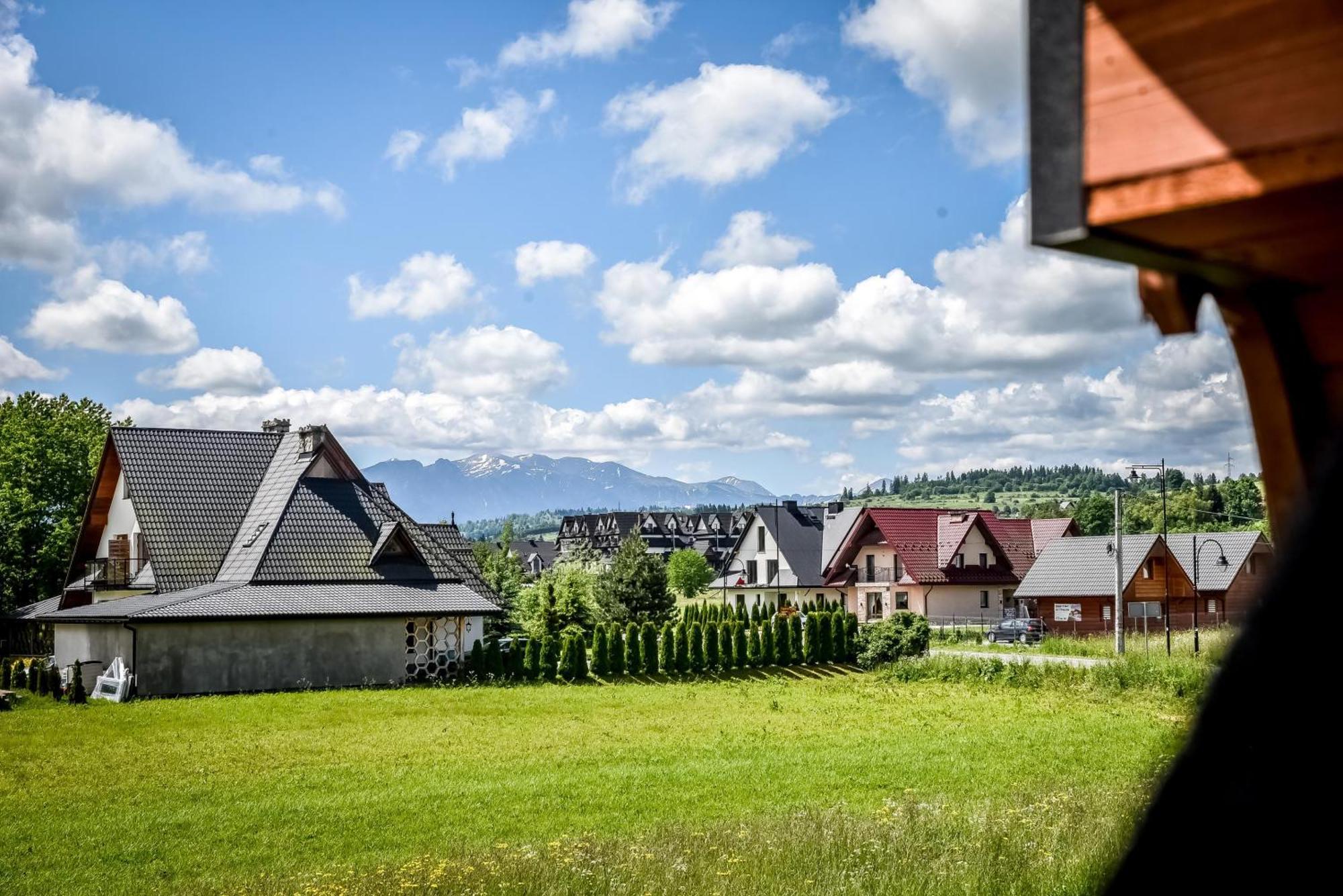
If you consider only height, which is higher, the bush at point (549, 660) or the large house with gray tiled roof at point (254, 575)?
the large house with gray tiled roof at point (254, 575)

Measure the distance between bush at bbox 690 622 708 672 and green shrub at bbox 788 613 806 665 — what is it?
316 centimetres

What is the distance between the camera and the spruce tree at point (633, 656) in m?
36.1

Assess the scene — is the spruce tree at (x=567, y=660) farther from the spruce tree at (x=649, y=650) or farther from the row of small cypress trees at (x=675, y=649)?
the spruce tree at (x=649, y=650)

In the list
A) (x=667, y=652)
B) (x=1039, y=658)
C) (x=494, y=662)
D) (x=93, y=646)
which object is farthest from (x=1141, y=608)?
(x=93, y=646)

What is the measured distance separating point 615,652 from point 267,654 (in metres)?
10.6

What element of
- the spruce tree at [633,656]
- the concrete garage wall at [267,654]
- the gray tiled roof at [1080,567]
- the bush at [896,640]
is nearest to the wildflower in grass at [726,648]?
the spruce tree at [633,656]

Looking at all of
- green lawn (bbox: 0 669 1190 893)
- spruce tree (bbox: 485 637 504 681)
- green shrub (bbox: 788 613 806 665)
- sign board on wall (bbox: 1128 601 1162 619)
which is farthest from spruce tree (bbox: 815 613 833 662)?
sign board on wall (bbox: 1128 601 1162 619)

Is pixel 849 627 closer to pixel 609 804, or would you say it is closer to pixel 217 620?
pixel 217 620

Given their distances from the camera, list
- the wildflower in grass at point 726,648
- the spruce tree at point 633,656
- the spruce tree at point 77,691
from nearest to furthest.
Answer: the spruce tree at point 77,691 < the spruce tree at point 633,656 < the wildflower in grass at point 726,648

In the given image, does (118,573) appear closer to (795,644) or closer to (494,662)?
(494,662)

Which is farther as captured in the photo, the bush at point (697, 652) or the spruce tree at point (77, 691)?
the bush at point (697, 652)

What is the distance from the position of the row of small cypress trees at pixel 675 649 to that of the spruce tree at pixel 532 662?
0.02m

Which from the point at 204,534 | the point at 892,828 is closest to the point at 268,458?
the point at 204,534

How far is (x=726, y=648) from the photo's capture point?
3712 centimetres
